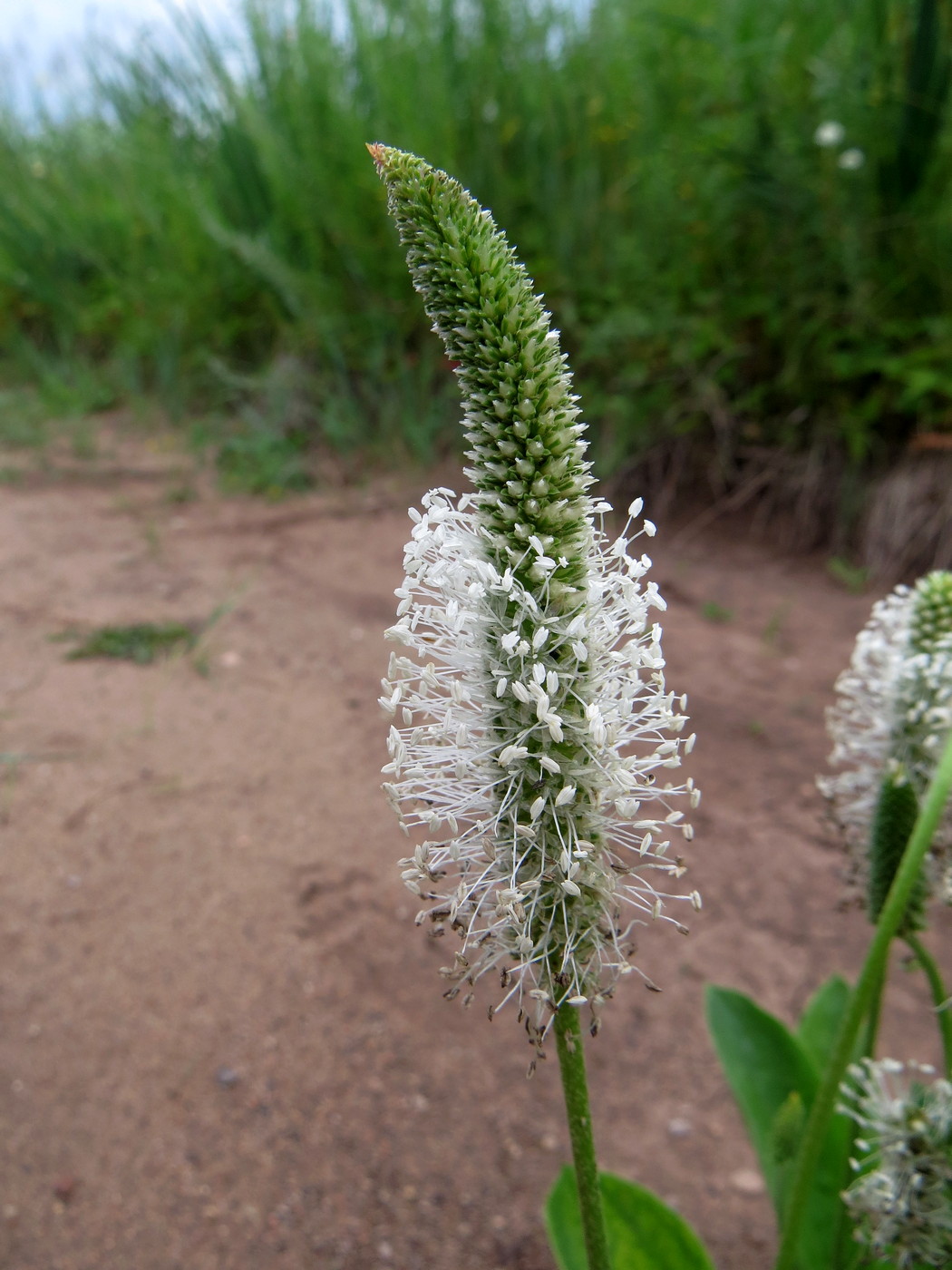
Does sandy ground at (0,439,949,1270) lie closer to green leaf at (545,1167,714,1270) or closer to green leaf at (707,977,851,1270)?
green leaf at (707,977,851,1270)

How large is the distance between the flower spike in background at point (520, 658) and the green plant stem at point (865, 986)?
0.19 m

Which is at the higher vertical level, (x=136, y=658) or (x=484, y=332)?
(x=484, y=332)

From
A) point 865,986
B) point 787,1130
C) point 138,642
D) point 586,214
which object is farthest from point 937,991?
point 586,214

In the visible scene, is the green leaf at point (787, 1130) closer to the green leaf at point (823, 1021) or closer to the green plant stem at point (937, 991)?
the green plant stem at point (937, 991)

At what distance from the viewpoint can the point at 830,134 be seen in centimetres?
324

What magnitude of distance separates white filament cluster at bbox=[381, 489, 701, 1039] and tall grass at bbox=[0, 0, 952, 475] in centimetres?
279

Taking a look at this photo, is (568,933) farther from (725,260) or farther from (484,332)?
(725,260)

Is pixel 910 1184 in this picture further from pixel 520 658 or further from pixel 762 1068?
pixel 520 658

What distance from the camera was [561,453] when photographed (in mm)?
780

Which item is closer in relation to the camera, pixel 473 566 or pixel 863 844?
pixel 473 566

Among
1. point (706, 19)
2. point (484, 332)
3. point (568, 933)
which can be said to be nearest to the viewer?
point (484, 332)

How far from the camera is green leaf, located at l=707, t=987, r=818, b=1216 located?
142 centimetres

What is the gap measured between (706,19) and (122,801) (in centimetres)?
385

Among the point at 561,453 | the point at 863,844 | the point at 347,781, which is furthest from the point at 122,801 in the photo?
the point at 561,453
